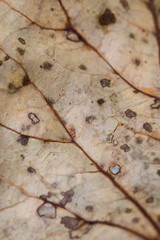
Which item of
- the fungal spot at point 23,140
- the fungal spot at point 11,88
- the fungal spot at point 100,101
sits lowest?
the fungal spot at point 100,101

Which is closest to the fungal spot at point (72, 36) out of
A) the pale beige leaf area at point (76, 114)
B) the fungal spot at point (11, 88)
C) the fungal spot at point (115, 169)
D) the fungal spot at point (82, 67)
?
the pale beige leaf area at point (76, 114)

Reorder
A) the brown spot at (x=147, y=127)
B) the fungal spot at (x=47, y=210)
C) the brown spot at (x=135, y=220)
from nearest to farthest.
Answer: the brown spot at (x=135, y=220)
the fungal spot at (x=47, y=210)
the brown spot at (x=147, y=127)

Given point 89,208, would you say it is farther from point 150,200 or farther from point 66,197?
point 150,200

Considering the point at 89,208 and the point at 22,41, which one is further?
the point at 22,41

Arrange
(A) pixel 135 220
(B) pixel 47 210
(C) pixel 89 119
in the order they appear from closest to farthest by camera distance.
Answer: (A) pixel 135 220 → (B) pixel 47 210 → (C) pixel 89 119

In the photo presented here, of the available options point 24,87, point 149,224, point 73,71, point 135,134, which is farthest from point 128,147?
point 24,87

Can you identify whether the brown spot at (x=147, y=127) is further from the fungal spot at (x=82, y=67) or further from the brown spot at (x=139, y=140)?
the fungal spot at (x=82, y=67)

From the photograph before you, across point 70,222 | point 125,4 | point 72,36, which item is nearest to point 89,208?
point 70,222
